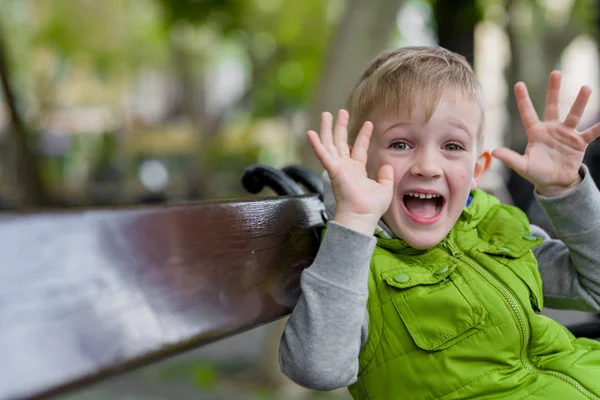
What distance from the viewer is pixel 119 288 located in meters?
0.90

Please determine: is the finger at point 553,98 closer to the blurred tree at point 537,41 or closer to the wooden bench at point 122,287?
the wooden bench at point 122,287

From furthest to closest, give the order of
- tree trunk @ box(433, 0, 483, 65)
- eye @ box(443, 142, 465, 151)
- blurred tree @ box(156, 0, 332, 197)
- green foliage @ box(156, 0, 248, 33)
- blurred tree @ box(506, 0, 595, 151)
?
blurred tree @ box(156, 0, 332, 197) → blurred tree @ box(506, 0, 595, 151) → green foliage @ box(156, 0, 248, 33) → tree trunk @ box(433, 0, 483, 65) → eye @ box(443, 142, 465, 151)

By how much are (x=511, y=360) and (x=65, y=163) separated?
27157 millimetres

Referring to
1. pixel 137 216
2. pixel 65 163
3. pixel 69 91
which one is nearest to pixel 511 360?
pixel 137 216

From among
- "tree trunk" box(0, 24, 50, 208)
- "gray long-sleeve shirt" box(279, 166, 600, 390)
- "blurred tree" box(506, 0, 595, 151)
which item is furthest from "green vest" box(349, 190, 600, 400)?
"tree trunk" box(0, 24, 50, 208)

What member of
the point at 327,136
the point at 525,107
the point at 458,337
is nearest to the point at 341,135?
the point at 327,136

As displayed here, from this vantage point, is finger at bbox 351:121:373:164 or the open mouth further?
the open mouth

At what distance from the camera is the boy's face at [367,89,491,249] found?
1469mm

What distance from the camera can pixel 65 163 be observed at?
27062 mm

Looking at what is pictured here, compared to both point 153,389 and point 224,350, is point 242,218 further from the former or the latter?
point 224,350

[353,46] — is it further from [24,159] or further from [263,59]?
[263,59]

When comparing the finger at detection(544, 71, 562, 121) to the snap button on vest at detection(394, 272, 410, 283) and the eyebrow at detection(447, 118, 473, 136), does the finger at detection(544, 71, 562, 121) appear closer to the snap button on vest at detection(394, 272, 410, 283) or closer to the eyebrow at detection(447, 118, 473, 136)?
the eyebrow at detection(447, 118, 473, 136)

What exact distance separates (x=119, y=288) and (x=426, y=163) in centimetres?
74

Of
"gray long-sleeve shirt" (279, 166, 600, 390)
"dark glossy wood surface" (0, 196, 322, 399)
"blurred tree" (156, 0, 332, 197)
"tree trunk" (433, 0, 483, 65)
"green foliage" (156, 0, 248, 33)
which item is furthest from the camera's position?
"blurred tree" (156, 0, 332, 197)
